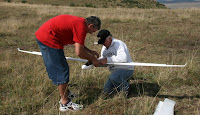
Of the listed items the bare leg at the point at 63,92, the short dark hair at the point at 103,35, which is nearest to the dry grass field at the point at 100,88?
the bare leg at the point at 63,92

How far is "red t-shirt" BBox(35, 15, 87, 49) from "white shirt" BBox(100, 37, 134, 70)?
0.92m

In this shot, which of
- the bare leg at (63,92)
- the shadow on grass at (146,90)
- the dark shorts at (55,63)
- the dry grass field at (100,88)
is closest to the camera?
the dark shorts at (55,63)

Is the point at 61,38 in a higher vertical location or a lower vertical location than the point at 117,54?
higher

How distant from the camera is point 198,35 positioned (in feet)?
32.1

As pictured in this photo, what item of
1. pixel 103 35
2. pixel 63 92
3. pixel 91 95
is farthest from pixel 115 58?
pixel 63 92

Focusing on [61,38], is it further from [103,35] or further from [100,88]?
[100,88]

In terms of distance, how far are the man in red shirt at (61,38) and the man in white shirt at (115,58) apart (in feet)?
1.68

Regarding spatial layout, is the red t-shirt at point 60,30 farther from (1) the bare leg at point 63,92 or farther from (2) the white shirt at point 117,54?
(2) the white shirt at point 117,54

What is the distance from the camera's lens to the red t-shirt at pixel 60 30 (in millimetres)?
2941

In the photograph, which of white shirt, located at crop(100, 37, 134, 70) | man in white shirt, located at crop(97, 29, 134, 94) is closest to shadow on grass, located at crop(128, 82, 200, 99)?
man in white shirt, located at crop(97, 29, 134, 94)

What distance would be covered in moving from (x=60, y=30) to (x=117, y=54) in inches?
46.3

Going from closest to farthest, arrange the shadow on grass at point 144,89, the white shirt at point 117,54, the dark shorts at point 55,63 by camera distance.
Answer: the dark shorts at point 55,63, the white shirt at point 117,54, the shadow on grass at point 144,89

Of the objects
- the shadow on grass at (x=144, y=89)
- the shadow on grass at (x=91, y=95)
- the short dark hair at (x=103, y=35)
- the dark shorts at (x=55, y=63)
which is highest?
the short dark hair at (x=103, y=35)

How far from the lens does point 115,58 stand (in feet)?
12.2
